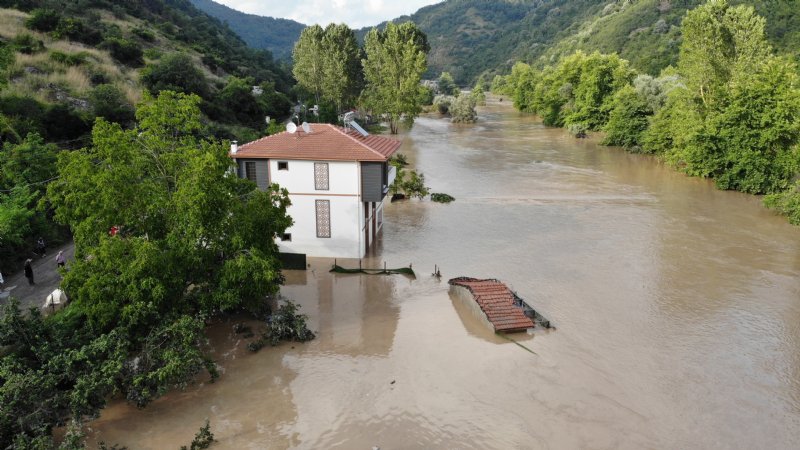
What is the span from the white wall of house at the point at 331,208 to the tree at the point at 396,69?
146 feet

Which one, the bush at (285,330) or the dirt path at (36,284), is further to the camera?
the dirt path at (36,284)

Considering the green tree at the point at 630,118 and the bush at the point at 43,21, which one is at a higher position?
the bush at the point at 43,21

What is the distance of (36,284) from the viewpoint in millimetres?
20094

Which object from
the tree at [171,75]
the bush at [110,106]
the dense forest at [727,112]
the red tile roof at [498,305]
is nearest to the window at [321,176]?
the red tile roof at [498,305]

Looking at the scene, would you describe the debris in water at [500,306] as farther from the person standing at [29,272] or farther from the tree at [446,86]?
the tree at [446,86]

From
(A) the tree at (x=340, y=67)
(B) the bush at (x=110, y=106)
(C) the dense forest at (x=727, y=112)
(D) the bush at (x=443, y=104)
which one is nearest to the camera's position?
(B) the bush at (x=110, y=106)

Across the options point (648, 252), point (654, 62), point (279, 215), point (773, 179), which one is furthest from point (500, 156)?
point (654, 62)

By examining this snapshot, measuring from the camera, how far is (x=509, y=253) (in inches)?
1061

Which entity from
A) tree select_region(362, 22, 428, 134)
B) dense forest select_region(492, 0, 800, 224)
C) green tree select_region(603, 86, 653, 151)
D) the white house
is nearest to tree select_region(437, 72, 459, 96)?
tree select_region(362, 22, 428, 134)

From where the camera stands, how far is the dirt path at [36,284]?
18.9m

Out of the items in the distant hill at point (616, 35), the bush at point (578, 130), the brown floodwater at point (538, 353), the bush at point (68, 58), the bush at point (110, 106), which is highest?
the distant hill at point (616, 35)

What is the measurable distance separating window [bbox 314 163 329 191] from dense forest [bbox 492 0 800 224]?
86.6 feet

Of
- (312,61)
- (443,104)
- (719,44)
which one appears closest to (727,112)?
(719,44)

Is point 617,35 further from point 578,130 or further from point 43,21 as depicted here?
point 43,21
